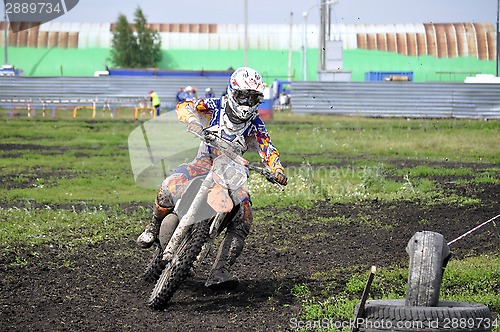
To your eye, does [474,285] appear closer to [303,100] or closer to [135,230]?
[135,230]

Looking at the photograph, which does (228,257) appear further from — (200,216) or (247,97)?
(247,97)

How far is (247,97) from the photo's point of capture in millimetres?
8516

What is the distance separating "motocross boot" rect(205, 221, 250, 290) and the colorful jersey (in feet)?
2.38

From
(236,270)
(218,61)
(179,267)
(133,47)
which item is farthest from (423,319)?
(133,47)

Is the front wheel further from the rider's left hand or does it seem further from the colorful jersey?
the colorful jersey

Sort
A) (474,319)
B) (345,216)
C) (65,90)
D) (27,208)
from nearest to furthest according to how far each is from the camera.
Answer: (474,319), (345,216), (27,208), (65,90)

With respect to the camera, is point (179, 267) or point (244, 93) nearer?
point (179, 267)

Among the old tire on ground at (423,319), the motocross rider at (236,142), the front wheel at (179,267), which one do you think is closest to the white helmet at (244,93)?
the motocross rider at (236,142)

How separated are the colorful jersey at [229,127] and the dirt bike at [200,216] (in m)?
0.21

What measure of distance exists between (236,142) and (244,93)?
0.50 metres

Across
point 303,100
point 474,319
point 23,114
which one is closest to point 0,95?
point 23,114

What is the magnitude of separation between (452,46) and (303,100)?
24.8 ft

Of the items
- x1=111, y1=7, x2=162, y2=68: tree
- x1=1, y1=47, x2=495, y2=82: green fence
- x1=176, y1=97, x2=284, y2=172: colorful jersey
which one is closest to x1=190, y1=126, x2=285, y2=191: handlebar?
x1=176, y1=97, x2=284, y2=172: colorful jersey

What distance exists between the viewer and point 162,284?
777 centimetres
